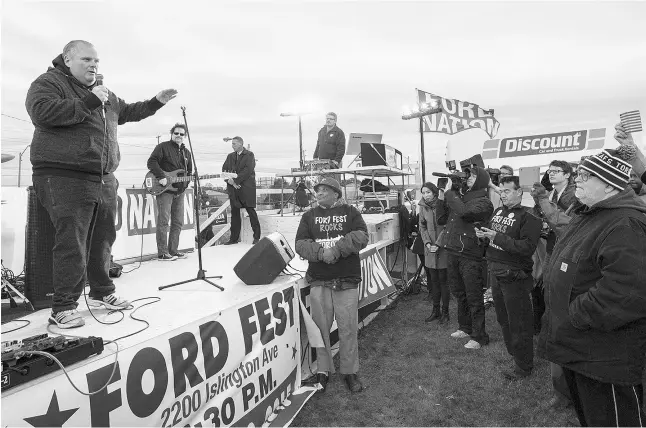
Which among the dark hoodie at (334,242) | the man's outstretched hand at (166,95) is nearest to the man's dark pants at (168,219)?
the dark hoodie at (334,242)

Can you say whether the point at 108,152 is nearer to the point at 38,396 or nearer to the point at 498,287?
the point at 38,396

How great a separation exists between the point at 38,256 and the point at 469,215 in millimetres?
4681

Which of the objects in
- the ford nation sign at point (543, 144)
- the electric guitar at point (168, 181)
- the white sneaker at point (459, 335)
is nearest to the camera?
the white sneaker at point (459, 335)

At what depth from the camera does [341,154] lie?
9062 mm

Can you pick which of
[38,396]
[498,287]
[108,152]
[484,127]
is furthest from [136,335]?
[484,127]

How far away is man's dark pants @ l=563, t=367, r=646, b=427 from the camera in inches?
88.6

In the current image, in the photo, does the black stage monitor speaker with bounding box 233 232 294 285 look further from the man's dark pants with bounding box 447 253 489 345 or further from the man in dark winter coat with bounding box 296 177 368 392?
the man's dark pants with bounding box 447 253 489 345

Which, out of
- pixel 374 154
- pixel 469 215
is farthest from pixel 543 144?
pixel 469 215

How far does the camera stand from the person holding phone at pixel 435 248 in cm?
652

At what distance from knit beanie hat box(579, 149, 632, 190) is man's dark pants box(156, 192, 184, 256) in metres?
5.30

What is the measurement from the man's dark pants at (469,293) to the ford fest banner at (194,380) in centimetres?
240

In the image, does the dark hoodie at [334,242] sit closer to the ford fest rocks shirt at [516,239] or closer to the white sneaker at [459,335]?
the ford fest rocks shirt at [516,239]

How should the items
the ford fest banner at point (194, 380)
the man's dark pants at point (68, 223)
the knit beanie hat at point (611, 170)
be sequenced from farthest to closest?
the man's dark pants at point (68, 223) → the knit beanie hat at point (611, 170) → the ford fest banner at point (194, 380)

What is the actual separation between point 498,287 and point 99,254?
156 inches
